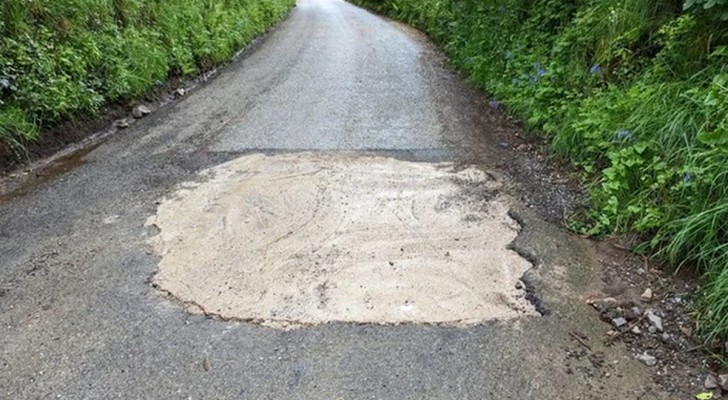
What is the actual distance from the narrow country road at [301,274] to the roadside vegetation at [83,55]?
1.84 ft

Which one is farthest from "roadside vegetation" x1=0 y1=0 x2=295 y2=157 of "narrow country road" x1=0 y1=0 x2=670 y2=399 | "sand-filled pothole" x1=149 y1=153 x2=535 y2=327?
"sand-filled pothole" x1=149 y1=153 x2=535 y2=327

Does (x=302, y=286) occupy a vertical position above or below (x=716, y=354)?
below

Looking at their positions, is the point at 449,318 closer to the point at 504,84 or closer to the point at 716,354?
the point at 716,354

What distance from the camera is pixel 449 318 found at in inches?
104

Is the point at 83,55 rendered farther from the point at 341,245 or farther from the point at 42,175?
the point at 341,245

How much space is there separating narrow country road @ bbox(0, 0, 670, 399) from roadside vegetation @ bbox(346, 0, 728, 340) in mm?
387

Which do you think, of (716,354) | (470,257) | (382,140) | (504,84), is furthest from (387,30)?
(716,354)

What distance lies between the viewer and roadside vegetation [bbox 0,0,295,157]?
4.71 metres

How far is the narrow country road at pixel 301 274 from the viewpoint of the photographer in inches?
90.8

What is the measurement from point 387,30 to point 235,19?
425 cm

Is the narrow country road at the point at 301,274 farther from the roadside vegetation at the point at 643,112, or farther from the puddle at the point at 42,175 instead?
the roadside vegetation at the point at 643,112

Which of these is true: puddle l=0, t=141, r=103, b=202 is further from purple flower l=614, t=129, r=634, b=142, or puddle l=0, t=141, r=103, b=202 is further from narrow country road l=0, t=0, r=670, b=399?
purple flower l=614, t=129, r=634, b=142

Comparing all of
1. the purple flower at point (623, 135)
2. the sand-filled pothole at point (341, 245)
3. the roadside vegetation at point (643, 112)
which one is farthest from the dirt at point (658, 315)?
the purple flower at point (623, 135)

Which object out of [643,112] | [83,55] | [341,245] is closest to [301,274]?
[341,245]
